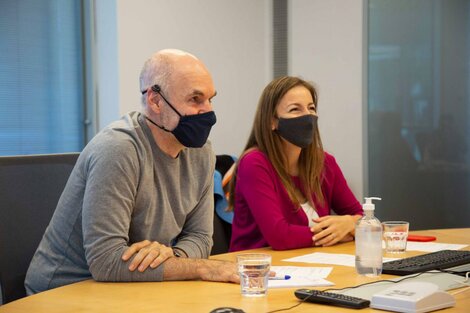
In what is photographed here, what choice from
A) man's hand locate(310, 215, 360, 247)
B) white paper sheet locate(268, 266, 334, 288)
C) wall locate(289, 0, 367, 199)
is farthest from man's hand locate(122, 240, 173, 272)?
wall locate(289, 0, 367, 199)

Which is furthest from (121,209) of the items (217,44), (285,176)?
(217,44)

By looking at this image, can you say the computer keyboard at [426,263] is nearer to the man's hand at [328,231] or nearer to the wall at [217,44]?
the man's hand at [328,231]

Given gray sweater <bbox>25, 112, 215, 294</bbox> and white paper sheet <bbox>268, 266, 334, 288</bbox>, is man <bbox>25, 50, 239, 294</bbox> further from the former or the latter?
white paper sheet <bbox>268, 266, 334, 288</bbox>

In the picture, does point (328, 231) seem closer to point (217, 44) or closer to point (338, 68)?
point (338, 68)

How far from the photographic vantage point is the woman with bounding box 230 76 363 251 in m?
2.92

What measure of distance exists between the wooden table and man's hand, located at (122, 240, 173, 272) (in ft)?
0.18

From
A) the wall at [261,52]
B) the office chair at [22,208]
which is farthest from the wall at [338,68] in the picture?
the office chair at [22,208]

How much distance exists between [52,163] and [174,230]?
1.53ft

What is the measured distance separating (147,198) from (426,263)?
0.89 metres

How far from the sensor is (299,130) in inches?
120

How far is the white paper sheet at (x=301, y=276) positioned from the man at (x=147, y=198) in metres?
0.14

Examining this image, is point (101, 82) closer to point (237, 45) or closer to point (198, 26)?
point (198, 26)

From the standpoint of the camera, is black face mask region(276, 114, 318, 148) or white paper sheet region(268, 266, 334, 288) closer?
white paper sheet region(268, 266, 334, 288)

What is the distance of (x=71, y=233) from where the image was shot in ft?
7.42
